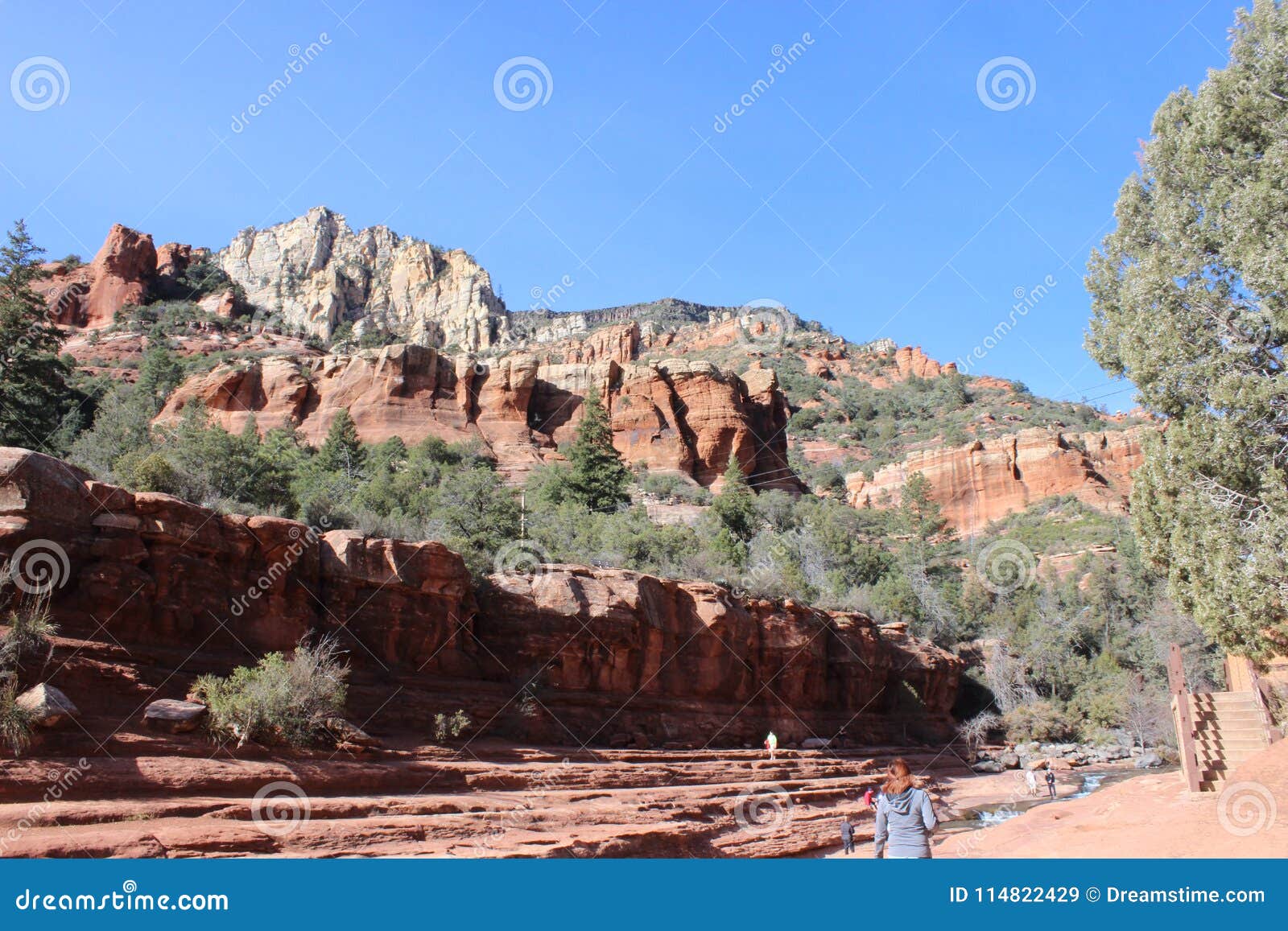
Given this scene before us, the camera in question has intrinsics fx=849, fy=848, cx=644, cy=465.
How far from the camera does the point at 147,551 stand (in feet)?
48.5

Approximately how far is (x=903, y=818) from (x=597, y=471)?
3828 cm

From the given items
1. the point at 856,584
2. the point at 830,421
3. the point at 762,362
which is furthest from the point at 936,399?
the point at 856,584

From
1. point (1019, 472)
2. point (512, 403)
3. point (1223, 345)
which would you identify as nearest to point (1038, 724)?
point (1223, 345)

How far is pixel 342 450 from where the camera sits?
141ft

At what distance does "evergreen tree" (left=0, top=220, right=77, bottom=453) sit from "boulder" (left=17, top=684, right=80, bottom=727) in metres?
20.5

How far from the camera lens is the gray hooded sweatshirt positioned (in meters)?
5.86

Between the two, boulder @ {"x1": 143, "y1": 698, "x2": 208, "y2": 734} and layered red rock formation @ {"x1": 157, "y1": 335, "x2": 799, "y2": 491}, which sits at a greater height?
layered red rock formation @ {"x1": 157, "y1": 335, "x2": 799, "y2": 491}

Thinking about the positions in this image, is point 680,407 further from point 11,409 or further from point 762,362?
point 762,362

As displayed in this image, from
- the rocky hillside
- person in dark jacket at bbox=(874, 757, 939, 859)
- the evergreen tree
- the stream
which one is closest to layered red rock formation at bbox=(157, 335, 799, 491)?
the rocky hillside

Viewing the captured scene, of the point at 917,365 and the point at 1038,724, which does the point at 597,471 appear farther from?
the point at 917,365

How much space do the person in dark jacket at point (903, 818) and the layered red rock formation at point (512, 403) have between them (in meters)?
44.3

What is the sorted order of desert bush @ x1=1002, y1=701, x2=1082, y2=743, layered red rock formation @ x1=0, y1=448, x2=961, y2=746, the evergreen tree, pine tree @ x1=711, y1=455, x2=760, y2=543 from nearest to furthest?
layered red rock formation @ x1=0, y1=448, x2=961, y2=746 → the evergreen tree → desert bush @ x1=1002, y1=701, x2=1082, y2=743 → pine tree @ x1=711, y1=455, x2=760, y2=543

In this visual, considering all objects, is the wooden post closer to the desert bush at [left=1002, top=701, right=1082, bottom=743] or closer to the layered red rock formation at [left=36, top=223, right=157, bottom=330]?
Result: the desert bush at [left=1002, top=701, right=1082, bottom=743]

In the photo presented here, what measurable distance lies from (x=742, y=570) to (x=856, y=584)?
11476 millimetres
